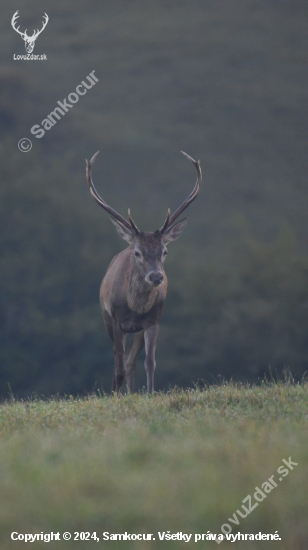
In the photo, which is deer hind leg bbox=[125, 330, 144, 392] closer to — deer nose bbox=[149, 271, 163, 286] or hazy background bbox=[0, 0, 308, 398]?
deer nose bbox=[149, 271, 163, 286]

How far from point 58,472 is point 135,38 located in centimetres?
5276

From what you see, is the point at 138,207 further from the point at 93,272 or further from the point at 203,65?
the point at 203,65

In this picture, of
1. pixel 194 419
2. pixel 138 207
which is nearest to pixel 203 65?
pixel 138 207

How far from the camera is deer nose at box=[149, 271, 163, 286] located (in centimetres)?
896

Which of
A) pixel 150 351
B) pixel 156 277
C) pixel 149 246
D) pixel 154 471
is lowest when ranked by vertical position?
pixel 154 471

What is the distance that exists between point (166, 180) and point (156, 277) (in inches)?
1366

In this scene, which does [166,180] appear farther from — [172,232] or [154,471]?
[154,471]

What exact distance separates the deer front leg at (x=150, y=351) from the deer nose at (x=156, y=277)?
2.63 feet

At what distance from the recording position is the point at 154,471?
446 cm

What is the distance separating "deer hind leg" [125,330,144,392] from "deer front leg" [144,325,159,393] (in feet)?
1.62

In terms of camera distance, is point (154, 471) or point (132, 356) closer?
point (154, 471)

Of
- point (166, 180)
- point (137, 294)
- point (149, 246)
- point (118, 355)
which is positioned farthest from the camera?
point (166, 180)

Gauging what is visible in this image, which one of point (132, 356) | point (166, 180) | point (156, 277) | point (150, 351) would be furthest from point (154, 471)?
point (166, 180)

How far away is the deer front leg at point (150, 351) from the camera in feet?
30.0
